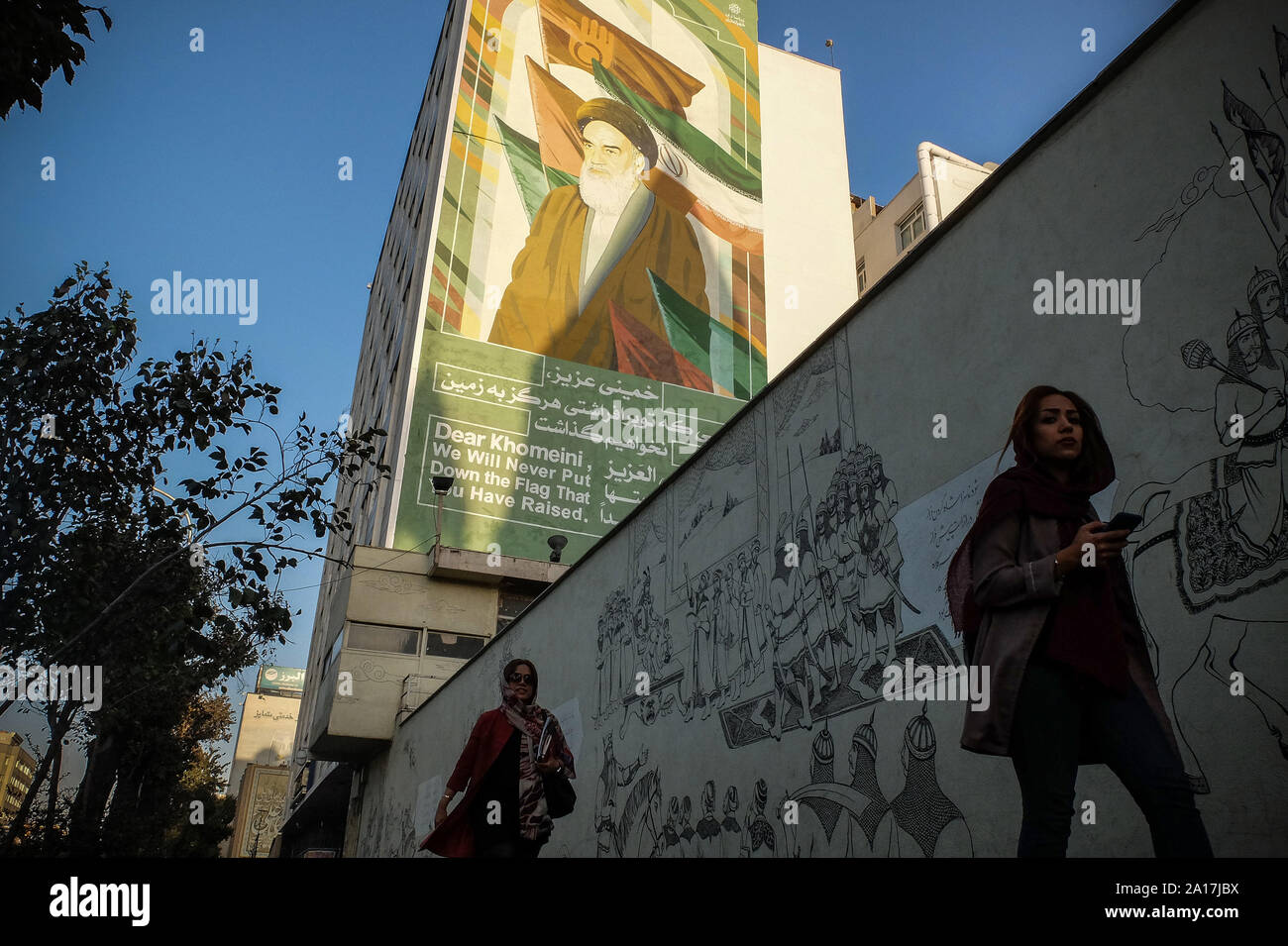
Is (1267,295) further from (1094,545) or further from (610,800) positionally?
(610,800)

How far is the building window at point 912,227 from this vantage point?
31.5 metres

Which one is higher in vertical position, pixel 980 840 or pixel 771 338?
pixel 771 338

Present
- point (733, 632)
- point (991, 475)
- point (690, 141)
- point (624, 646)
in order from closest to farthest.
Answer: point (991, 475), point (733, 632), point (624, 646), point (690, 141)

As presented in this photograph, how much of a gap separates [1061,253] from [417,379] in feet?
57.2

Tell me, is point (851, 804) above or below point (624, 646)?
below

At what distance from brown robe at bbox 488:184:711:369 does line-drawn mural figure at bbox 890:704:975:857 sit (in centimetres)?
1806

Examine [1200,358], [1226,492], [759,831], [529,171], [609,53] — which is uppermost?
[609,53]

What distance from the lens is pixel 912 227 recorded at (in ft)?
106

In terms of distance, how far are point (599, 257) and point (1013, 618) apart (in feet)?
68.1

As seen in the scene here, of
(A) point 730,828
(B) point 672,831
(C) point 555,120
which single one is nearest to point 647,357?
(C) point 555,120

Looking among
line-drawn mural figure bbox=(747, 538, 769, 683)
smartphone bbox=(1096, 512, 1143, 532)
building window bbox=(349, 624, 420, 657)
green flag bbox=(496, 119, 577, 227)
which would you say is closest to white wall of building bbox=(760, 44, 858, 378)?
green flag bbox=(496, 119, 577, 227)

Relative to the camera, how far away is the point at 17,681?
8.04 metres
